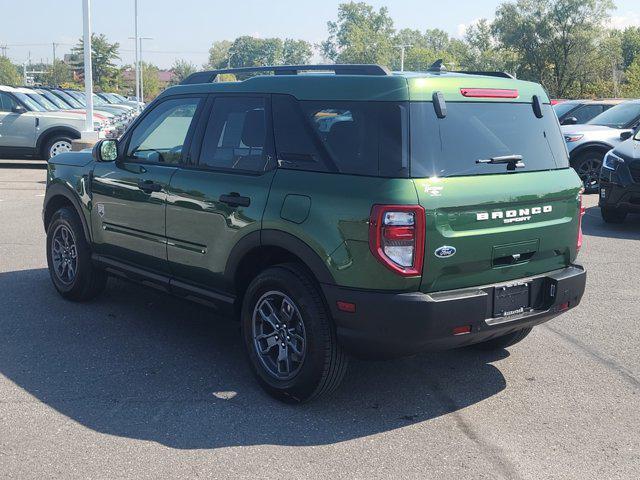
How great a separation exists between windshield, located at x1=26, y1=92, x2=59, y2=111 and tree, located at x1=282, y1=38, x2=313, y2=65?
4923 inches

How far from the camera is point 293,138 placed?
440 cm

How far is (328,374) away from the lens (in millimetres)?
4176

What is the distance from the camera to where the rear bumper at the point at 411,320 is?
383 cm

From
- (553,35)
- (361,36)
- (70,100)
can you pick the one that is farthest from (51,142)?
(361,36)

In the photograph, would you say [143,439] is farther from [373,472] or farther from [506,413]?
[506,413]

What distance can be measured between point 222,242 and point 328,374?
109 cm

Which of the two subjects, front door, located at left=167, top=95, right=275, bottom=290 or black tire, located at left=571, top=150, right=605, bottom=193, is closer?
front door, located at left=167, top=95, right=275, bottom=290

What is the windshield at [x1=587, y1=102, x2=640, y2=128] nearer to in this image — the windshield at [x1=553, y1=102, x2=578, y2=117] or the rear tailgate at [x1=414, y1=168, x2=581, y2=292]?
the windshield at [x1=553, y1=102, x2=578, y2=117]

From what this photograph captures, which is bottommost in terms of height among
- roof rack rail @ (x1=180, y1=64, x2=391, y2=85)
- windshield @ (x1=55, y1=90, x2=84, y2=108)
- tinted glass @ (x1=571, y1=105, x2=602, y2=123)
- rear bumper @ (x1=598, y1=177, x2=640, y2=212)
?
rear bumper @ (x1=598, y1=177, x2=640, y2=212)

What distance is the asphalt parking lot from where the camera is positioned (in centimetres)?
369

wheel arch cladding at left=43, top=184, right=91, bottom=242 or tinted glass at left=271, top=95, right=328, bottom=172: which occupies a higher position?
tinted glass at left=271, top=95, right=328, bottom=172

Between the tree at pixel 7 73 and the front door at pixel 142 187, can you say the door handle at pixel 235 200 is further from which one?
the tree at pixel 7 73

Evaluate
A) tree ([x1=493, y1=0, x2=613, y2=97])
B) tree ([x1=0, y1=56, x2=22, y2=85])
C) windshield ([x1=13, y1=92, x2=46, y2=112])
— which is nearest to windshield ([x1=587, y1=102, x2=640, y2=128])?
windshield ([x1=13, y1=92, x2=46, y2=112])

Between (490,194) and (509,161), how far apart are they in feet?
1.05
